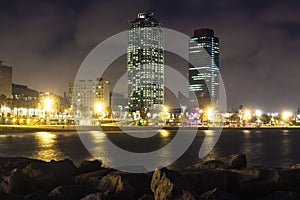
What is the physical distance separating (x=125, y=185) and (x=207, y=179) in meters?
1.66

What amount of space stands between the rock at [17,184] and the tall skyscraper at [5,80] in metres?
144

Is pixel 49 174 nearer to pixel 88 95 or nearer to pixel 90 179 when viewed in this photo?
pixel 90 179

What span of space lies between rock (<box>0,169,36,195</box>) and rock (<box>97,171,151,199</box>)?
1518mm

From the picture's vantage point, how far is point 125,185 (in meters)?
7.97

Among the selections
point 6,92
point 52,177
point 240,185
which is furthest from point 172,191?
point 6,92

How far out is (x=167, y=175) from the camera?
7.13m

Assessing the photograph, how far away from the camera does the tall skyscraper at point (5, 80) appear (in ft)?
475

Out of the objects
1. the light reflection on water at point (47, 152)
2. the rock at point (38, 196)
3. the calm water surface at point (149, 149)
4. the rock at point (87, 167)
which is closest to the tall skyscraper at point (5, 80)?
the calm water surface at point (149, 149)

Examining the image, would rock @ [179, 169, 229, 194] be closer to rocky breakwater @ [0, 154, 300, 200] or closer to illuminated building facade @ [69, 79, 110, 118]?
rocky breakwater @ [0, 154, 300, 200]

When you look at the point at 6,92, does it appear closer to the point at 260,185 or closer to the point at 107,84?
the point at 107,84

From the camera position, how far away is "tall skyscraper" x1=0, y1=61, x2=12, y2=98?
144750 mm

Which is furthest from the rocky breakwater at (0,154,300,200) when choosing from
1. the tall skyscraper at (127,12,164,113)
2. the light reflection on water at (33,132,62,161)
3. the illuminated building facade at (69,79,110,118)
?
the tall skyscraper at (127,12,164,113)

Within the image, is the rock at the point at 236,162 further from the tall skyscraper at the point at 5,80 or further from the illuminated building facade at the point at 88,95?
the illuminated building facade at the point at 88,95

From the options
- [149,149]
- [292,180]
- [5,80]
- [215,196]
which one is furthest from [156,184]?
[5,80]
